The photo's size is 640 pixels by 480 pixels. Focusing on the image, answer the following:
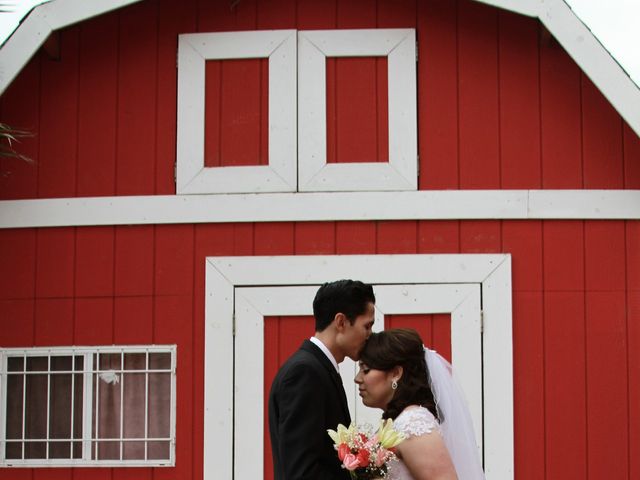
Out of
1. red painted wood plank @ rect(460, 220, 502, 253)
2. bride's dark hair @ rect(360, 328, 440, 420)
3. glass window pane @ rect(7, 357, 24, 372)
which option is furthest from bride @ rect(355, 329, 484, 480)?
glass window pane @ rect(7, 357, 24, 372)

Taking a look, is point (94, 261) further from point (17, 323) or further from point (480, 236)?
point (480, 236)

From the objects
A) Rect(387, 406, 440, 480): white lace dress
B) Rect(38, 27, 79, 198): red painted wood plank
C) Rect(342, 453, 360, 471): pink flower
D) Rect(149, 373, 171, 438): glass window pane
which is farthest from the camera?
Rect(38, 27, 79, 198): red painted wood plank

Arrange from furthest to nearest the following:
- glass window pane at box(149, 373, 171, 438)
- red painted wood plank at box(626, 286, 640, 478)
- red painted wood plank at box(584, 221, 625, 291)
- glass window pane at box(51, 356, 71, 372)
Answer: glass window pane at box(51, 356, 71, 372)
glass window pane at box(149, 373, 171, 438)
red painted wood plank at box(584, 221, 625, 291)
red painted wood plank at box(626, 286, 640, 478)

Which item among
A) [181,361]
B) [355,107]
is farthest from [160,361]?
[355,107]

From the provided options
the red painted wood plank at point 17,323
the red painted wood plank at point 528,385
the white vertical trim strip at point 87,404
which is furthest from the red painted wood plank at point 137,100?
the red painted wood plank at point 528,385

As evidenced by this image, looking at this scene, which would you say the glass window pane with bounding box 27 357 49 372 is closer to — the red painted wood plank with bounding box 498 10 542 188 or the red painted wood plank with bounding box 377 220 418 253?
the red painted wood plank with bounding box 377 220 418 253

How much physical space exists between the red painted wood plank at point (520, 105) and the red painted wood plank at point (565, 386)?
2.35 feet

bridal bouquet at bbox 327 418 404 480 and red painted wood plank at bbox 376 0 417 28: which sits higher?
red painted wood plank at bbox 376 0 417 28

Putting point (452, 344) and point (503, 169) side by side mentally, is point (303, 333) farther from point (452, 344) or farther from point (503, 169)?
point (503, 169)

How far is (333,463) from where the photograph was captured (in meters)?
5.01

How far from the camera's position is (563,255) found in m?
6.93

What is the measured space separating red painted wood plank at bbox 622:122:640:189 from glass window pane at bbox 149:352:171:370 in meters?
2.80

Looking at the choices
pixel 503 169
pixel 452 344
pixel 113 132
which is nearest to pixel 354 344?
pixel 452 344

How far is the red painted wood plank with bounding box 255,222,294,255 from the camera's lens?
7.01 meters
